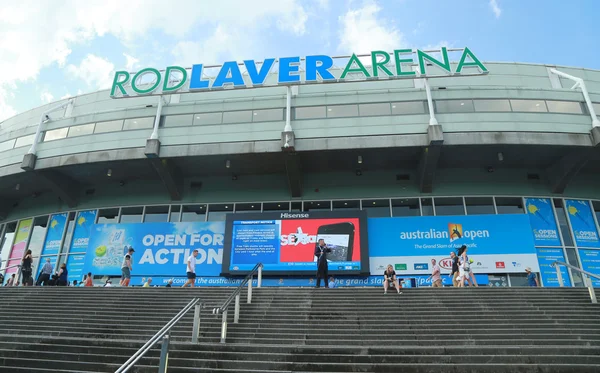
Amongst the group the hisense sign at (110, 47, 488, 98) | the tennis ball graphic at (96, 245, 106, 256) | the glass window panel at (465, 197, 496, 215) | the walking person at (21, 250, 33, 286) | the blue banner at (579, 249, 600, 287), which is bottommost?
the walking person at (21, 250, 33, 286)

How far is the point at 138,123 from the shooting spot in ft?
62.0

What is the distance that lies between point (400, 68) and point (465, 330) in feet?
42.8

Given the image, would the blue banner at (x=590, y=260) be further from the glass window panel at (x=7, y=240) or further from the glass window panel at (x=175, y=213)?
the glass window panel at (x=7, y=240)

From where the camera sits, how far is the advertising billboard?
16.0m

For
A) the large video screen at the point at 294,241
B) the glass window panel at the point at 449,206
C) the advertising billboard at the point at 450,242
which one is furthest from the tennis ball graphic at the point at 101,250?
the glass window panel at the point at 449,206

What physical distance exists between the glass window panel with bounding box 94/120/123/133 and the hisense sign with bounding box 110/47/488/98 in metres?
1.31

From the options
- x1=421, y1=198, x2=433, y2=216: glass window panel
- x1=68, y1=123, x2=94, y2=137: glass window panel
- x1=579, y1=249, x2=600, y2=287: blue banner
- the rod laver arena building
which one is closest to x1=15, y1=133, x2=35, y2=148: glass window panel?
the rod laver arena building

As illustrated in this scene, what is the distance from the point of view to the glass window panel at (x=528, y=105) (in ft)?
56.4

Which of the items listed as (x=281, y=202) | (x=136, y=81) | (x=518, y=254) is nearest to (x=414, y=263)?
(x=518, y=254)

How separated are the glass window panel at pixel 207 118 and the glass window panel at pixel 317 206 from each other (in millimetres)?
5842

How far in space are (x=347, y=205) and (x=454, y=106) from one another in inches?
261

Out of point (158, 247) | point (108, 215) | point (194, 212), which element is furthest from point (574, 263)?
point (108, 215)

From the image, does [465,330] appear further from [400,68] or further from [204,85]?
[204,85]

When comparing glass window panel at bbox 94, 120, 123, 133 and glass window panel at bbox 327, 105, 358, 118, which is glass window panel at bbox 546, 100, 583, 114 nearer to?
glass window panel at bbox 327, 105, 358, 118
